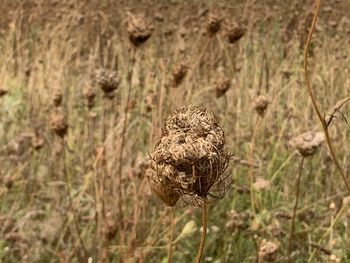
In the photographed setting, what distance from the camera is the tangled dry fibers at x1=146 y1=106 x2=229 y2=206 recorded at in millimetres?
1124

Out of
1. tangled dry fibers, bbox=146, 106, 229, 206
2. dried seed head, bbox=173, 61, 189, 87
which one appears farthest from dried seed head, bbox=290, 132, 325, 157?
tangled dry fibers, bbox=146, 106, 229, 206

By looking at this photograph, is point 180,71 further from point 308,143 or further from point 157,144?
point 157,144

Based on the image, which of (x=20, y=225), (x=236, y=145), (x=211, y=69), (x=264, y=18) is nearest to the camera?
(x=20, y=225)

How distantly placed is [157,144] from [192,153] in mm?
121

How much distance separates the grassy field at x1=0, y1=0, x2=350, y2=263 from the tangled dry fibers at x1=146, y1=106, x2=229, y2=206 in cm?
6

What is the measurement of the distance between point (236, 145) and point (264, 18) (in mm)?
2510

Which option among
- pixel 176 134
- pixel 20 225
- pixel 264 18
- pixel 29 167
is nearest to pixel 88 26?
pixel 264 18

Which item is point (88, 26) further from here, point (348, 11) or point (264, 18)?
point (348, 11)

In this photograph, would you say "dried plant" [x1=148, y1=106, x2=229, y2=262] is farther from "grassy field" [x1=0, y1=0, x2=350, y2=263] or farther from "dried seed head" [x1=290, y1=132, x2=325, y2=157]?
"dried seed head" [x1=290, y1=132, x2=325, y2=157]

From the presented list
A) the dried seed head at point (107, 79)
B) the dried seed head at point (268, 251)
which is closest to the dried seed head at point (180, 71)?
the dried seed head at point (107, 79)

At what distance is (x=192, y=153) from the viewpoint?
1.12 meters

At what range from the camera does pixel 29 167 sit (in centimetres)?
325

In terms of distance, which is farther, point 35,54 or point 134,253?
point 35,54

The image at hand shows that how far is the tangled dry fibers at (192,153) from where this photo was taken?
1.12 meters
